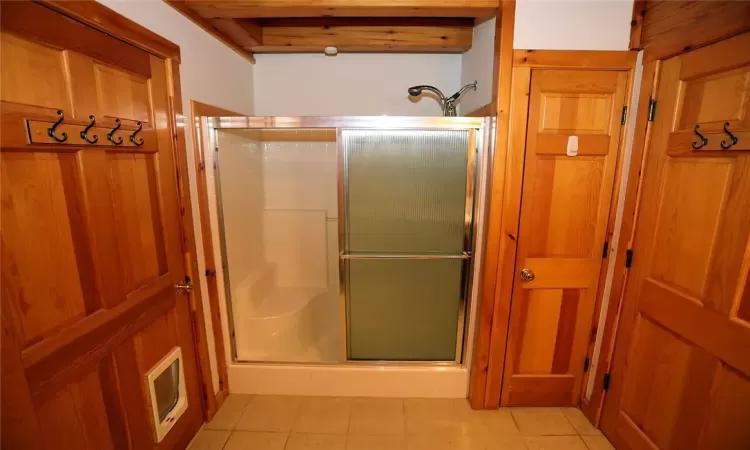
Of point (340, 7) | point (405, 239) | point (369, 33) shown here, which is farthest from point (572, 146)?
point (369, 33)

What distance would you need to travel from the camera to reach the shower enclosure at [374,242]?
1657mm

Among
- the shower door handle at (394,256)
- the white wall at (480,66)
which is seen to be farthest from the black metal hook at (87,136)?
the white wall at (480,66)

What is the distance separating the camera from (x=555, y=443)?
5.27 feet

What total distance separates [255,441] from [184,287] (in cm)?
90

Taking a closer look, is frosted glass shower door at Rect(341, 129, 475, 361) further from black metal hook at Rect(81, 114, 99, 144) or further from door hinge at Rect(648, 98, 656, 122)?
black metal hook at Rect(81, 114, 99, 144)

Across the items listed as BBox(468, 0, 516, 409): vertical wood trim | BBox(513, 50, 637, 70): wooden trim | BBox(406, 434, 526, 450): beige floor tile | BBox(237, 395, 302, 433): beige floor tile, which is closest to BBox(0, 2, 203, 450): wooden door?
BBox(237, 395, 302, 433): beige floor tile

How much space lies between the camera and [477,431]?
1.67m

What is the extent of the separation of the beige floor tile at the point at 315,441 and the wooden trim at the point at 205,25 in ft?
7.25

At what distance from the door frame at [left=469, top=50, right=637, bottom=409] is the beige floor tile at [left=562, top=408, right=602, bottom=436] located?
16cm

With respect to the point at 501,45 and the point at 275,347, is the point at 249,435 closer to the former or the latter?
the point at 275,347

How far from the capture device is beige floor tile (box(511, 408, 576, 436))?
1.67 metres

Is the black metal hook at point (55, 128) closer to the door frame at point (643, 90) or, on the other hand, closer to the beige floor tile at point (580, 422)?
the door frame at point (643, 90)

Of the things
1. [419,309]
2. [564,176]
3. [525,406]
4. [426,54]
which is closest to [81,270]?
[419,309]

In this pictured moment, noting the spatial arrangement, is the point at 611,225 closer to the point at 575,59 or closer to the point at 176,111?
the point at 575,59
